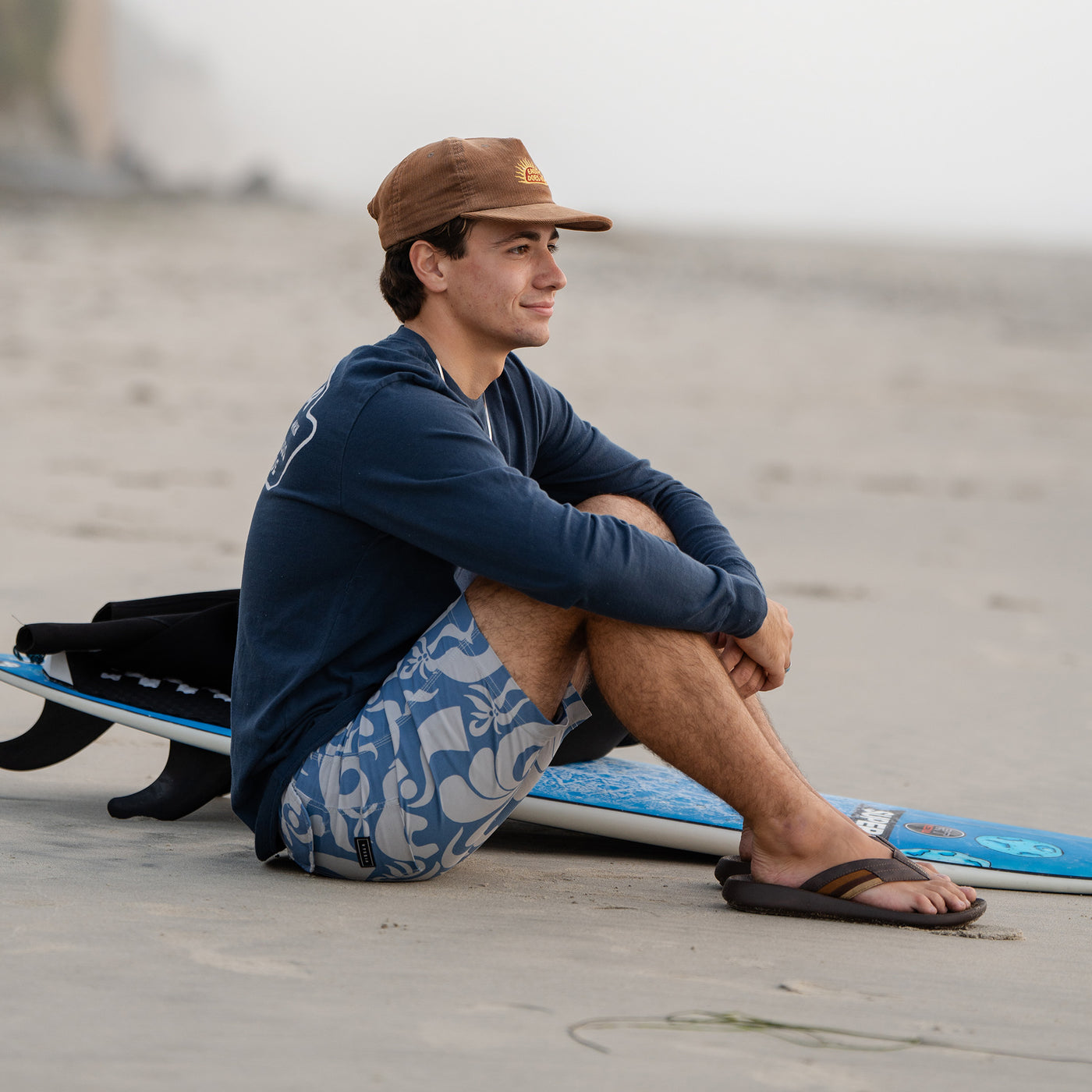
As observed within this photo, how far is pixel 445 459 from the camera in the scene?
7.17 ft

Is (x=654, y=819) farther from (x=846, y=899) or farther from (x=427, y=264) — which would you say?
(x=427, y=264)

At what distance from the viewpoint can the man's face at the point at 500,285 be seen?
8.22 feet

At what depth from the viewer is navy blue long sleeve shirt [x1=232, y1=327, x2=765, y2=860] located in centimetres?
216

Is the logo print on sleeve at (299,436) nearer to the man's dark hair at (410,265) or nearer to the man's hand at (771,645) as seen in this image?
the man's dark hair at (410,265)

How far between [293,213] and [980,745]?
23.9 m

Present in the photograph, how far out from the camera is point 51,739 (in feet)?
9.92

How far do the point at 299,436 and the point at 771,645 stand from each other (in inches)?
34.3

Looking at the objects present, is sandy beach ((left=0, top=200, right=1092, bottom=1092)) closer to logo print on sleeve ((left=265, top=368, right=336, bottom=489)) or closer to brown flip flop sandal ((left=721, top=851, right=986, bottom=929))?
brown flip flop sandal ((left=721, top=851, right=986, bottom=929))

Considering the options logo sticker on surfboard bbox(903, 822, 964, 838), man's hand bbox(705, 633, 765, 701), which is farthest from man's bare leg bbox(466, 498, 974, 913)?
logo sticker on surfboard bbox(903, 822, 964, 838)

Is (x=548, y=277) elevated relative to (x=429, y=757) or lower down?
elevated

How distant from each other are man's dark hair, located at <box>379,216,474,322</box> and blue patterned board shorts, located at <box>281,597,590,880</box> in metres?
0.60

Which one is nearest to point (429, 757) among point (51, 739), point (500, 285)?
point (500, 285)

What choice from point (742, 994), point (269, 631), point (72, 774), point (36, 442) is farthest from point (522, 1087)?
point (36, 442)

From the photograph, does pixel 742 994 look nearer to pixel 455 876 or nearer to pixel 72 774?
pixel 455 876
